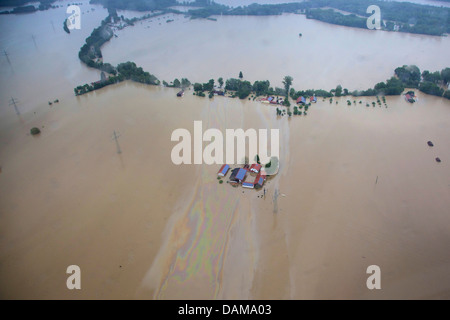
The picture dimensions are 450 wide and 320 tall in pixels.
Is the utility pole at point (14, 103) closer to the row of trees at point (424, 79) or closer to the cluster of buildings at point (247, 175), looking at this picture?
the cluster of buildings at point (247, 175)

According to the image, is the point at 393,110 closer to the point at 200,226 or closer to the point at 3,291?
the point at 200,226

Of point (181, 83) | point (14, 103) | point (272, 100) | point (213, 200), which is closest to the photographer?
point (213, 200)

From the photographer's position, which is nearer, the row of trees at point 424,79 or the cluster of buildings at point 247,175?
the cluster of buildings at point 247,175

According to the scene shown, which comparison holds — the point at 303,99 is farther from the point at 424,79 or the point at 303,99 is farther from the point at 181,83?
the point at 424,79

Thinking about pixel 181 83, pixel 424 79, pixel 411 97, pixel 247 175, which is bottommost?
pixel 247 175

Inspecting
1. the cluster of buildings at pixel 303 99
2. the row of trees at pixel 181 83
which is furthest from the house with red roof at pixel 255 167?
the row of trees at pixel 181 83

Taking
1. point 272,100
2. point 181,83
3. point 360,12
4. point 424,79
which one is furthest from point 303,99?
point 360,12
